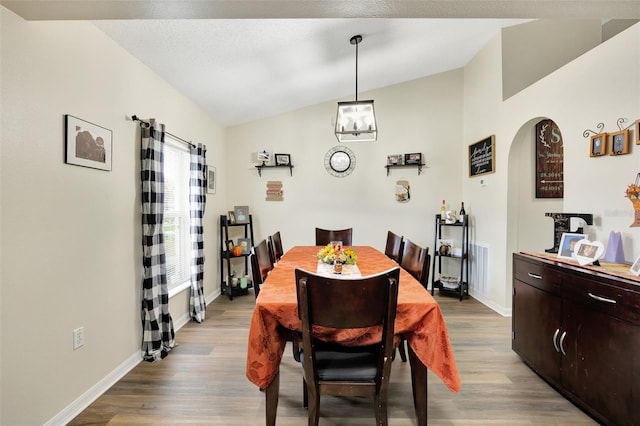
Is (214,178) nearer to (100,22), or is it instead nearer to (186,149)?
(186,149)

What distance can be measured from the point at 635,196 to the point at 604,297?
0.71m

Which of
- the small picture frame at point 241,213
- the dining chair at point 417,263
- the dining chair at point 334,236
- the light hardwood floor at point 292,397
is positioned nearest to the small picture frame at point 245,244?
the small picture frame at point 241,213

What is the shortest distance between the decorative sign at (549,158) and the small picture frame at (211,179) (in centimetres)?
384

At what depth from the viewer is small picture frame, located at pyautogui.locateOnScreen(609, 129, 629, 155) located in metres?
1.84

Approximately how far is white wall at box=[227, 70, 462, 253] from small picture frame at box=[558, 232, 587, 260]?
2.11 metres

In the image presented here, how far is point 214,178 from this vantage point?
3826 mm

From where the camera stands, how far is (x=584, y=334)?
1.68m

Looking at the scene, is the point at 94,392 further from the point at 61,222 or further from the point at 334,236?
the point at 334,236

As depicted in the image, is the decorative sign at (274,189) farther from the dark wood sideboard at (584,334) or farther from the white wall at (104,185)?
the dark wood sideboard at (584,334)

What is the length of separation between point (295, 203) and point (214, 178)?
46.7 inches

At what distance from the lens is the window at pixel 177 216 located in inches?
118

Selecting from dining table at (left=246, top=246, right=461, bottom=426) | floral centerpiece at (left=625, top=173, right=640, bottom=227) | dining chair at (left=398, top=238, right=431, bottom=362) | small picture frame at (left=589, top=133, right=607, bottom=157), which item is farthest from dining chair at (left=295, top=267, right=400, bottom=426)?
small picture frame at (left=589, top=133, right=607, bottom=157)

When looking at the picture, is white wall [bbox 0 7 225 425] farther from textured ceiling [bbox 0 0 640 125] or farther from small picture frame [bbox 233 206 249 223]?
small picture frame [bbox 233 206 249 223]

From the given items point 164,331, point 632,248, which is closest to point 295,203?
point 164,331
